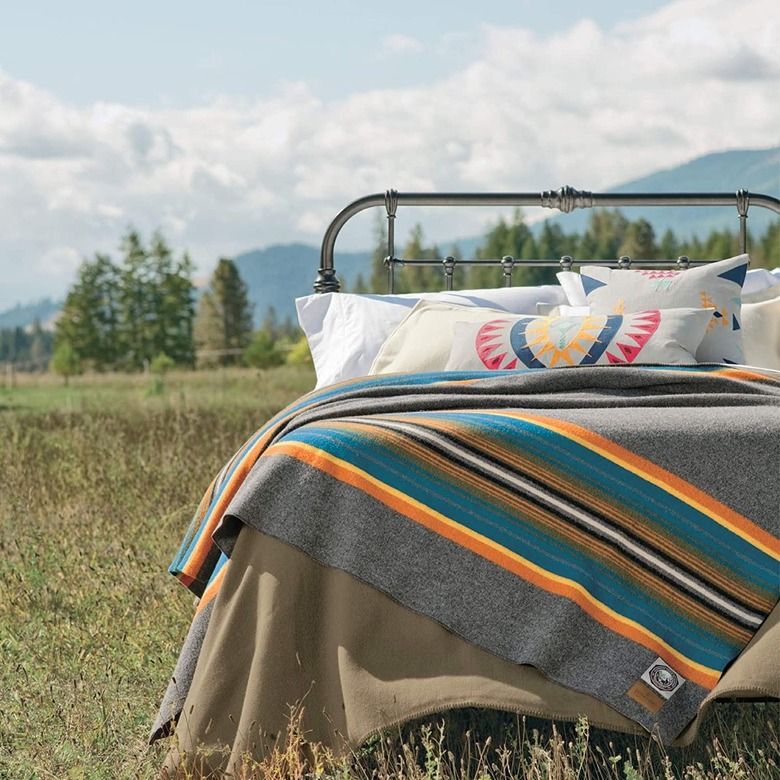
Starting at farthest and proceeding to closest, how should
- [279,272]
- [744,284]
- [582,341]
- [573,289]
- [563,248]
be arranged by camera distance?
1. [279,272]
2. [563,248]
3. [744,284]
4. [573,289]
5. [582,341]

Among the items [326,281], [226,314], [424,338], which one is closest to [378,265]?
[226,314]

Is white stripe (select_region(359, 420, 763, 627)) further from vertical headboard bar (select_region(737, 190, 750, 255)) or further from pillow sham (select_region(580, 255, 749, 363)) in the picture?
vertical headboard bar (select_region(737, 190, 750, 255))

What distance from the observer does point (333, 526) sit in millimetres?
2271

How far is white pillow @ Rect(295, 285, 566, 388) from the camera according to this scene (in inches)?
150

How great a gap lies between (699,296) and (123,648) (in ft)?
6.98

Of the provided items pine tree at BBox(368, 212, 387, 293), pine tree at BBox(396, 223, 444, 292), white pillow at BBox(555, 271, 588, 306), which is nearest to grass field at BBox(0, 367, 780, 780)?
white pillow at BBox(555, 271, 588, 306)

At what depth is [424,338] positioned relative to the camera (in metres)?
→ 3.60

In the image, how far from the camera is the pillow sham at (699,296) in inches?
138

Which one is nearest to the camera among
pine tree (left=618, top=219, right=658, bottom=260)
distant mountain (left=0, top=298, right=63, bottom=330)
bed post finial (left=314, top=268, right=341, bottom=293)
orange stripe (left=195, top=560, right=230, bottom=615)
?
orange stripe (left=195, top=560, right=230, bottom=615)

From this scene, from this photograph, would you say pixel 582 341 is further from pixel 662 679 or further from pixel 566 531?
pixel 662 679

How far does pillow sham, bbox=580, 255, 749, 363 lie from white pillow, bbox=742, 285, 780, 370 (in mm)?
84

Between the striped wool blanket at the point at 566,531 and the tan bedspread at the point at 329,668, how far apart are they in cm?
4

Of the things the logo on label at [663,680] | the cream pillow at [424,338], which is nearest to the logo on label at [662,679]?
the logo on label at [663,680]

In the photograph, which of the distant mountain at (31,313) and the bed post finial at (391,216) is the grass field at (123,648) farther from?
the distant mountain at (31,313)
